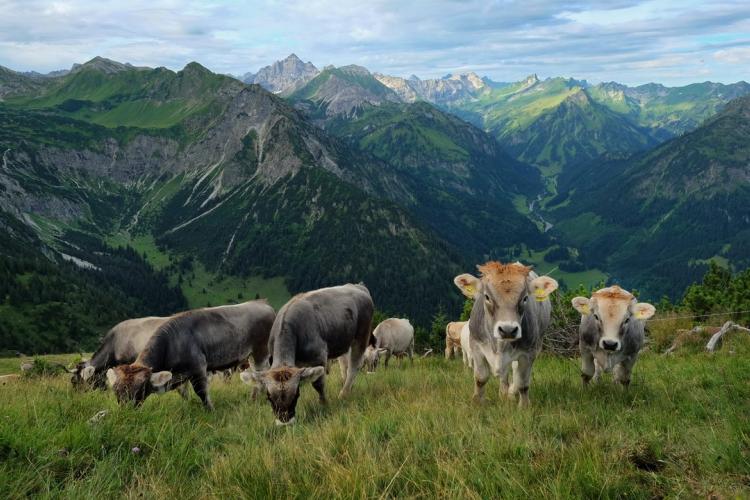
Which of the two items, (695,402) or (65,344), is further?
(65,344)

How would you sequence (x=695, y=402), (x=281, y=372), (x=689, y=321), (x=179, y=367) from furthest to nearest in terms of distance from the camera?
1. (x=689, y=321)
2. (x=179, y=367)
3. (x=281, y=372)
4. (x=695, y=402)

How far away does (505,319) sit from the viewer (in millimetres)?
9172

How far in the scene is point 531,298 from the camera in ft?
35.3

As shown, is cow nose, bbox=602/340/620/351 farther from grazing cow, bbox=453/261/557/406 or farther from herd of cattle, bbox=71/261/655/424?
grazing cow, bbox=453/261/557/406

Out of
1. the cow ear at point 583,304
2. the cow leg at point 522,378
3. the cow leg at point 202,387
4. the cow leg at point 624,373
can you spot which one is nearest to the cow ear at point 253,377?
the cow leg at point 202,387

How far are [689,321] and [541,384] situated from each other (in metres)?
15.6

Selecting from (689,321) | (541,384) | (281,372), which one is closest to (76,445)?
(281,372)

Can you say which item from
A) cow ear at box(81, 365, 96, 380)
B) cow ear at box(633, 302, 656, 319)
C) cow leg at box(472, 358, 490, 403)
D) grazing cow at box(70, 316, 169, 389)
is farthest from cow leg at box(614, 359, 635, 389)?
cow ear at box(81, 365, 96, 380)

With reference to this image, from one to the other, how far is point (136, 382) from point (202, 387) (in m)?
2.27

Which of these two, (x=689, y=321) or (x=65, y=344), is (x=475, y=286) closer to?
(x=689, y=321)

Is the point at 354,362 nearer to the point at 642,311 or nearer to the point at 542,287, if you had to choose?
the point at 542,287

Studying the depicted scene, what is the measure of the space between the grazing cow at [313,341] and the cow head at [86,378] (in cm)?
790

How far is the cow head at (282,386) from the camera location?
998 centimetres

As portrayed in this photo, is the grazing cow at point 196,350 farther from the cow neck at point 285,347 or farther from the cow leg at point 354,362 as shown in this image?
A: the cow leg at point 354,362
